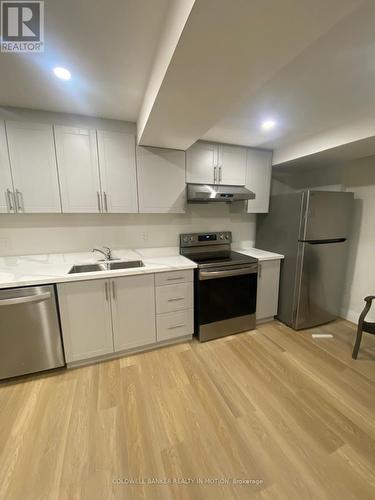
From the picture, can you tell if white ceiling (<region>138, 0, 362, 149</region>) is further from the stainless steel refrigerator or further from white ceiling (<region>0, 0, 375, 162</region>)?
the stainless steel refrigerator

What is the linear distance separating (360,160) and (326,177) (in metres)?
0.41

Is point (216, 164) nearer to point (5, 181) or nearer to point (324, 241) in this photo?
point (324, 241)

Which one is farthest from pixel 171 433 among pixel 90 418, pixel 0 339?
pixel 0 339

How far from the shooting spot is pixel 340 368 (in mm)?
2010

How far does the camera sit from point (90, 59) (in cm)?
131

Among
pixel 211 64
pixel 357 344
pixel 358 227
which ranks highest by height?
pixel 211 64

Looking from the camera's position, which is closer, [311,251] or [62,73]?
[62,73]

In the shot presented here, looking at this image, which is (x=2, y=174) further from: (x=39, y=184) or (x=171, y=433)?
(x=171, y=433)

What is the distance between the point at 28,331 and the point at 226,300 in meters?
1.90

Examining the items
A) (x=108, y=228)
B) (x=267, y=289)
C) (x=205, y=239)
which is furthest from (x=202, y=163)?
(x=267, y=289)

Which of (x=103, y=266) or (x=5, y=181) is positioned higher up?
(x=5, y=181)

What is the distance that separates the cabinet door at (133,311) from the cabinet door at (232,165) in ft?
5.11

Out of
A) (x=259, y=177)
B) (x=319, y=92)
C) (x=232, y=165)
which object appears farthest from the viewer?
(x=259, y=177)

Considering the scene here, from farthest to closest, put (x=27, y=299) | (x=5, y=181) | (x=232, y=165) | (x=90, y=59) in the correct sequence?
(x=232, y=165), (x=5, y=181), (x=27, y=299), (x=90, y=59)
